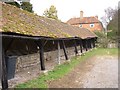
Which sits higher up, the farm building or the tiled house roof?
the tiled house roof

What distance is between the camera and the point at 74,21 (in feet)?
225

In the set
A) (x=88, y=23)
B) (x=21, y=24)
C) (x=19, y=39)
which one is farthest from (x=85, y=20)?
(x=19, y=39)

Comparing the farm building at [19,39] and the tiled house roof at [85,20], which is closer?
the farm building at [19,39]

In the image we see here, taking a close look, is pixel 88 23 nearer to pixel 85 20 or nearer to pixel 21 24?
A: pixel 85 20

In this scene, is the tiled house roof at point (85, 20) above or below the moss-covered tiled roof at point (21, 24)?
above

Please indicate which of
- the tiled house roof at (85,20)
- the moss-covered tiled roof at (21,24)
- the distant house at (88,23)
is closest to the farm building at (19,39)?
the moss-covered tiled roof at (21,24)

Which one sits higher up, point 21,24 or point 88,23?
point 88,23

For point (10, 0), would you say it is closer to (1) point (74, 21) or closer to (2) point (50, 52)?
(2) point (50, 52)

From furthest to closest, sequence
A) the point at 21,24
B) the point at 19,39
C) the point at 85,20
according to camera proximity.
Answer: the point at 85,20, the point at 21,24, the point at 19,39

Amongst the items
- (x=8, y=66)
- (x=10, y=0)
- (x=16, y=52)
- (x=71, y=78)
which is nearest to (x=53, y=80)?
(x=71, y=78)

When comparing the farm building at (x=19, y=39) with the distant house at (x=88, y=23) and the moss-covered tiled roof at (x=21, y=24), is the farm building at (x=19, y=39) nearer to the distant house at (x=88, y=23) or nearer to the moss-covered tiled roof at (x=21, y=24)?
the moss-covered tiled roof at (x=21, y=24)

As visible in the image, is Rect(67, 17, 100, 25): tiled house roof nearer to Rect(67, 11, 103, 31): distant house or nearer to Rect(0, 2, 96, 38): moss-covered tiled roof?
Rect(67, 11, 103, 31): distant house

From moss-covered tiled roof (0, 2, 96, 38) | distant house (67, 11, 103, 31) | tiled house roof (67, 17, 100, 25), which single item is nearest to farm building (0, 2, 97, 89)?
moss-covered tiled roof (0, 2, 96, 38)

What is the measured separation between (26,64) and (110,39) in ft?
111
